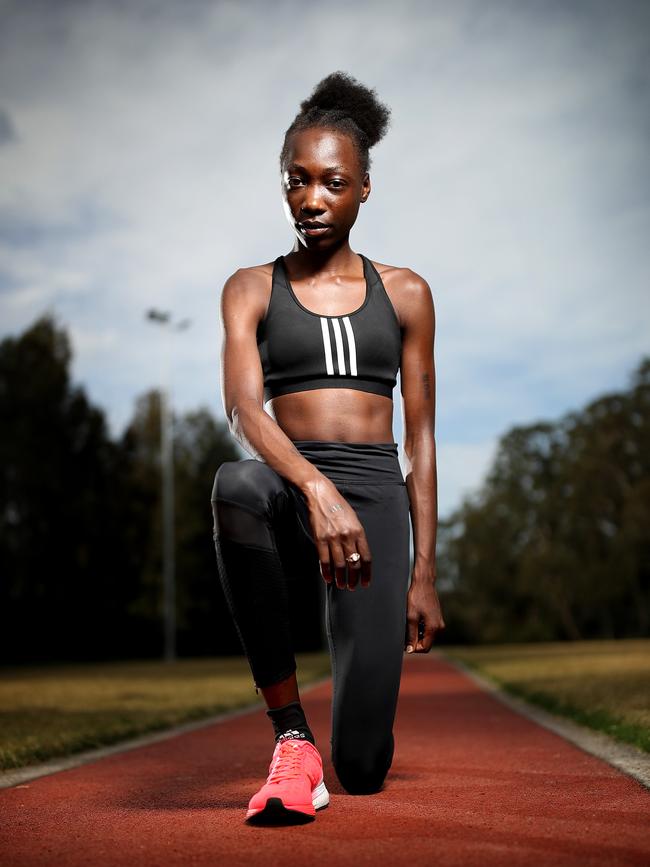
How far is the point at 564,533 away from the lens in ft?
147

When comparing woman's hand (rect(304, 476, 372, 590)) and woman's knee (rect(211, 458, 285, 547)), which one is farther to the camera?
woman's knee (rect(211, 458, 285, 547))

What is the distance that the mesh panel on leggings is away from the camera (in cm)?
305

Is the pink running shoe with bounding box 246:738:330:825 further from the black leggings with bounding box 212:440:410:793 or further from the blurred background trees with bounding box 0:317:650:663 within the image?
the blurred background trees with bounding box 0:317:650:663

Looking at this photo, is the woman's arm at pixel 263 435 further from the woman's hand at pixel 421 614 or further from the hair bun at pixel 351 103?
the hair bun at pixel 351 103

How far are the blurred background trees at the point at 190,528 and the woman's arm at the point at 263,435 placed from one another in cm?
3394

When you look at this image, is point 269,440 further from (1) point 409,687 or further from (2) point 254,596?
(1) point 409,687

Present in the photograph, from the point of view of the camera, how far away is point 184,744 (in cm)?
610

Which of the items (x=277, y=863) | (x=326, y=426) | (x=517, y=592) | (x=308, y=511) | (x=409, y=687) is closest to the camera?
(x=277, y=863)

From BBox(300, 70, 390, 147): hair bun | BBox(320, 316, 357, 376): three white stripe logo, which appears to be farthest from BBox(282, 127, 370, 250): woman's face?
BBox(320, 316, 357, 376): three white stripe logo

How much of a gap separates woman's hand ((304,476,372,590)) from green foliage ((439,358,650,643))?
36.2 meters

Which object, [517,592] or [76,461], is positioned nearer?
[76,461]

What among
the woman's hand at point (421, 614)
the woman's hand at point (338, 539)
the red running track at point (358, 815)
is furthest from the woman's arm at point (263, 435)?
the red running track at point (358, 815)

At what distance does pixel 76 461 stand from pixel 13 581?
6019mm

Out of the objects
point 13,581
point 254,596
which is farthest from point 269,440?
point 13,581
